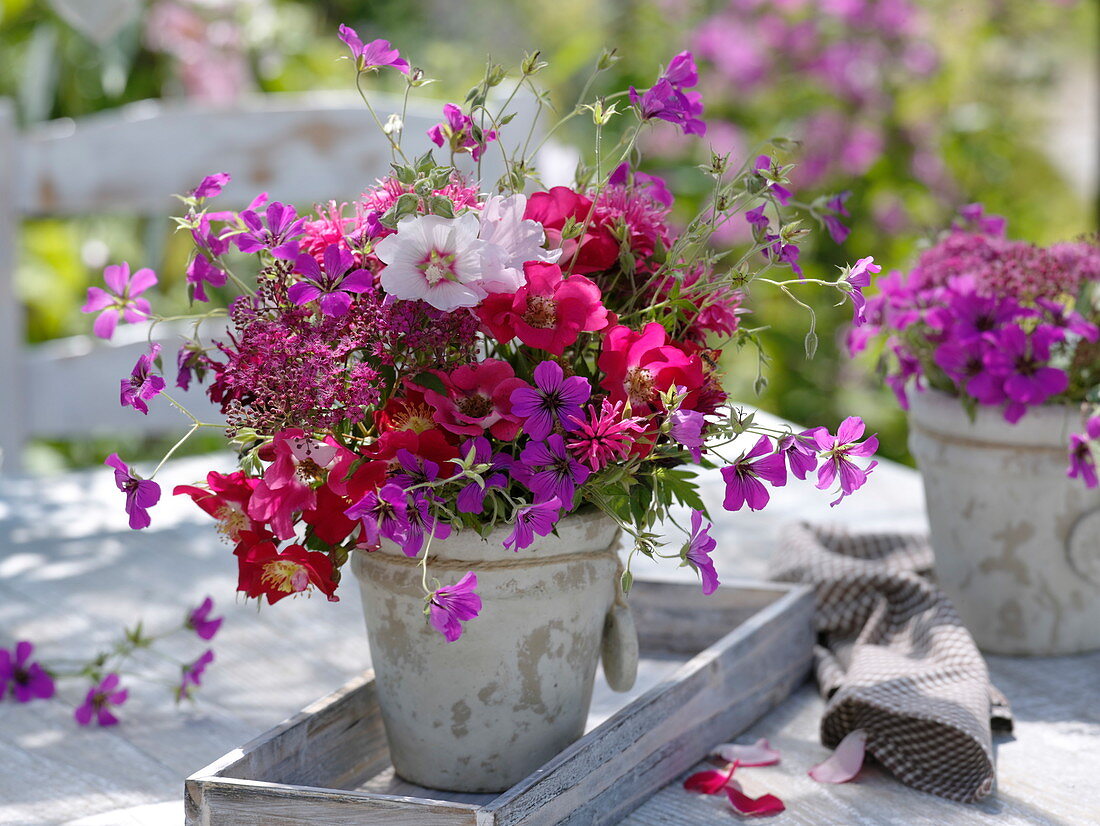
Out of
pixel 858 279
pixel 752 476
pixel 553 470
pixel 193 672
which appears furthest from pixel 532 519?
pixel 193 672

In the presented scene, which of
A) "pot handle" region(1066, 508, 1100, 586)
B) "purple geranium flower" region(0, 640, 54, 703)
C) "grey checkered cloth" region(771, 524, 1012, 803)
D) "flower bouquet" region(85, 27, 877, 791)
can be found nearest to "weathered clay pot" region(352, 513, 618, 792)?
"flower bouquet" region(85, 27, 877, 791)

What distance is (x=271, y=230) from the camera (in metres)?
0.77

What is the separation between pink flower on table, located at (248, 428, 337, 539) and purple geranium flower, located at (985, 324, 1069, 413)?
0.57m

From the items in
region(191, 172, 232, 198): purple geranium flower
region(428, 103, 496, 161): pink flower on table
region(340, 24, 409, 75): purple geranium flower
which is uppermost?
region(340, 24, 409, 75): purple geranium flower

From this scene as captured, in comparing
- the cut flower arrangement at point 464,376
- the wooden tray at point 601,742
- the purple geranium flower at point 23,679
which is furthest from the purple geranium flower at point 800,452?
the purple geranium flower at point 23,679

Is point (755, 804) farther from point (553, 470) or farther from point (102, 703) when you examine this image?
point (102, 703)

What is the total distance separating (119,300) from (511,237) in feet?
1.01

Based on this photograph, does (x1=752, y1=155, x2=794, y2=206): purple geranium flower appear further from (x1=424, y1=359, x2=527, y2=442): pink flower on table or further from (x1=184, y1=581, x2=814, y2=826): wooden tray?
(x1=184, y1=581, x2=814, y2=826): wooden tray

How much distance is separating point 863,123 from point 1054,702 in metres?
2.53

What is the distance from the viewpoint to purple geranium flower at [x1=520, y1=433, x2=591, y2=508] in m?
0.69

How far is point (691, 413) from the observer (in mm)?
698

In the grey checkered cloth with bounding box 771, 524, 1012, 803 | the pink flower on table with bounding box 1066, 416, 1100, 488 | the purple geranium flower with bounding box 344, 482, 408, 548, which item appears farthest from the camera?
the pink flower on table with bounding box 1066, 416, 1100, 488

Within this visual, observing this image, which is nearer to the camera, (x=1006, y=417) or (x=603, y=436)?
(x=603, y=436)

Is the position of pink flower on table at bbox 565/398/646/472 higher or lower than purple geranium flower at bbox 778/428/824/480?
higher
